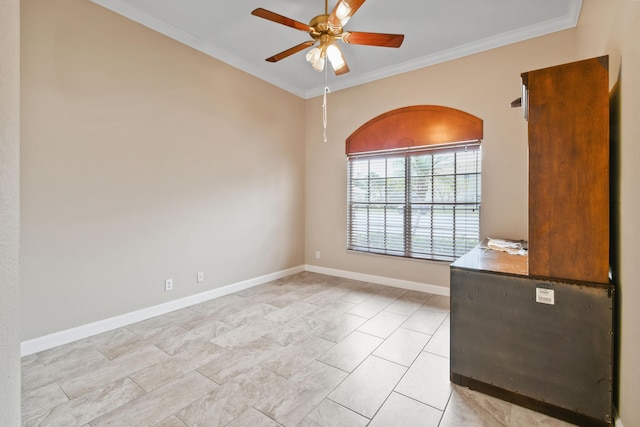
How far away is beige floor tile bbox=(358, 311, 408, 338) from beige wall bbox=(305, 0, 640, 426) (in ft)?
3.44

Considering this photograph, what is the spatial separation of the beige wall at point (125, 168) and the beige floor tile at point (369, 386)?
7.62 feet

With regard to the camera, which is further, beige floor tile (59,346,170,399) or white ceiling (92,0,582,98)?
white ceiling (92,0,582,98)

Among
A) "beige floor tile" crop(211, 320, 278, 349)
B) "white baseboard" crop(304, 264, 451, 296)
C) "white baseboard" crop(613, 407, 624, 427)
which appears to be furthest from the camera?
"white baseboard" crop(304, 264, 451, 296)

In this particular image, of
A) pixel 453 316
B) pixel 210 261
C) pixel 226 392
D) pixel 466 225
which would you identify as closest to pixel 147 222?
pixel 210 261

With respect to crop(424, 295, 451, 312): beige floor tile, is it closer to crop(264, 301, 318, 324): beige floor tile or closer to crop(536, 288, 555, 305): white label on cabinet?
crop(264, 301, 318, 324): beige floor tile

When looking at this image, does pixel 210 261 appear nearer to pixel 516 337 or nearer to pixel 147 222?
pixel 147 222

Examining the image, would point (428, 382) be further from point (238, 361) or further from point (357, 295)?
point (357, 295)

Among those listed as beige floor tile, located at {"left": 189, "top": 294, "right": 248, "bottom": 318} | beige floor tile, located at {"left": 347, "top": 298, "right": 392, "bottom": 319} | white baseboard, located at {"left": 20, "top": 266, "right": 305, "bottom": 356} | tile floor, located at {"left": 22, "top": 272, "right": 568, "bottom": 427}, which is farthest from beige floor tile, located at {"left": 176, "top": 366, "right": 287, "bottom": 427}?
white baseboard, located at {"left": 20, "top": 266, "right": 305, "bottom": 356}

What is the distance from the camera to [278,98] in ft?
15.2

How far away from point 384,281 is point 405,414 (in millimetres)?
2643

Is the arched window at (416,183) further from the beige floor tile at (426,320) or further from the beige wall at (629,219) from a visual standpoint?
the beige wall at (629,219)

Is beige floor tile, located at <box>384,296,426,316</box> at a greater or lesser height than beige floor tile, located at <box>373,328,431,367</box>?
greater

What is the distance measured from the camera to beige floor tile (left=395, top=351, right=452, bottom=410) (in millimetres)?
1855

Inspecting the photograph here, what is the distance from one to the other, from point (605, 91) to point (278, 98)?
3.95 metres
